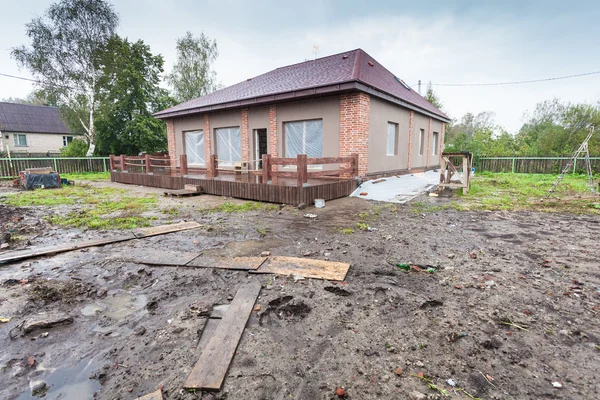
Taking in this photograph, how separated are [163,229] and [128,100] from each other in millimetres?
18154

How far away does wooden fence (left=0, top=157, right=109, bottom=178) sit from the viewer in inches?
615

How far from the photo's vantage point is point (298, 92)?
9133mm

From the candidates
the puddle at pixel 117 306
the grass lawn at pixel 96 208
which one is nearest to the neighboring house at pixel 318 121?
the grass lawn at pixel 96 208

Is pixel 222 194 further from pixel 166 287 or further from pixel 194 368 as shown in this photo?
pixel 194 368

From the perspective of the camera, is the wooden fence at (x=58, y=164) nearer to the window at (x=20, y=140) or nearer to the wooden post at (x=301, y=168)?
the wooden post at (x=301, y=168)

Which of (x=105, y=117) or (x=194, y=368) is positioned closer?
(x=194, y=368)

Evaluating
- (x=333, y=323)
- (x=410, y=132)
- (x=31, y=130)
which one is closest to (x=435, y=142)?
(x=410, y=132)

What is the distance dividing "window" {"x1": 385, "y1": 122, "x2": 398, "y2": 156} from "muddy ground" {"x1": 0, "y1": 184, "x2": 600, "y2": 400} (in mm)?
7176

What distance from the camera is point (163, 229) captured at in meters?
5.17

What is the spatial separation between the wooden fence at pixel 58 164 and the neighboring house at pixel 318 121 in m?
8.51

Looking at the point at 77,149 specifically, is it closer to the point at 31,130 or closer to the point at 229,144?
the point at 31,130

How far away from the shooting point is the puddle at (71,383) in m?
1.63

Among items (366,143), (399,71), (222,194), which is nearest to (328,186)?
(366,143)

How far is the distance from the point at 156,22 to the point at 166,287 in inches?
915
